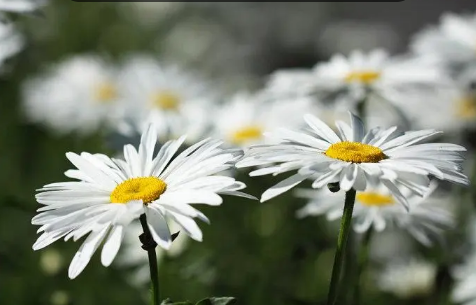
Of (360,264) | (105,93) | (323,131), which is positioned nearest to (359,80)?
(360,264)

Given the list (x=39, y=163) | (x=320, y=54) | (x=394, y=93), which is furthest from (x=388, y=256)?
(x=320, y=54)

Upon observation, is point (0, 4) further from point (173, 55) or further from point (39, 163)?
point (173, 55)

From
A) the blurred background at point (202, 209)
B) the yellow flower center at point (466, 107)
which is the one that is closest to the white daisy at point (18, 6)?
the blurred background at point (202, 209)

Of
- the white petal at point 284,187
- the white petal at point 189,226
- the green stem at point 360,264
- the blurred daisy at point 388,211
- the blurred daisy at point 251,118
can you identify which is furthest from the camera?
the blurred daisy at point 251,118

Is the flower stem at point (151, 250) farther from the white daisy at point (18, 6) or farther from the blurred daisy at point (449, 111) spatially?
the blurred daisy at point (449, 111)

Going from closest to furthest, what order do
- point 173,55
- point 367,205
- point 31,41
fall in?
point 367,205, point 31,41, point 173,55

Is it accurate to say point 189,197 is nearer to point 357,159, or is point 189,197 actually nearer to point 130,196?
point 130,196

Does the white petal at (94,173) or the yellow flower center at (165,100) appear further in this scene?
the yellow flower center at (165,100)
